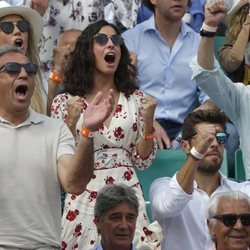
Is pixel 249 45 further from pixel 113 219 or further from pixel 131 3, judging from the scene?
pixel 113 219

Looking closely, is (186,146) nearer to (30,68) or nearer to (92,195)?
(92,195)

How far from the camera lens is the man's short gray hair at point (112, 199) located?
7.05 metres

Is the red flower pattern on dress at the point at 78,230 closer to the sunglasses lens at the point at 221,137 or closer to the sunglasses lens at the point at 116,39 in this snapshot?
the sunglasses lens at the point at 221,137

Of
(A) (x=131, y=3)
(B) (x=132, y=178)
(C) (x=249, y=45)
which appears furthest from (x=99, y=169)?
(A) (x=131, y=3)

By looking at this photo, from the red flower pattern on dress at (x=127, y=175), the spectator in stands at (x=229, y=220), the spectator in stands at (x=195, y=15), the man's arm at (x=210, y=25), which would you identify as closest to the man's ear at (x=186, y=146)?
the red flower pattern on dress at (x=127, y=175)

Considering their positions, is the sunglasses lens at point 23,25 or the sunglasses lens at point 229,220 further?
the sunglasses lens at point 23,25

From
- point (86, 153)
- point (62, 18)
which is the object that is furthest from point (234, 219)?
point (62, 18)

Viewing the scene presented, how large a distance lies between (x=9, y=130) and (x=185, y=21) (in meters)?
4.40

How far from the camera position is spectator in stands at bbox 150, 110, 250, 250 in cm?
744

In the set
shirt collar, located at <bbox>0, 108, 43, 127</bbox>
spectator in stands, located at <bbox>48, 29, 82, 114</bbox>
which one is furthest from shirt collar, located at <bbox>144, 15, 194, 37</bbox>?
shirt collar, located at <bbox>0, 108, 43, 127</bbox>

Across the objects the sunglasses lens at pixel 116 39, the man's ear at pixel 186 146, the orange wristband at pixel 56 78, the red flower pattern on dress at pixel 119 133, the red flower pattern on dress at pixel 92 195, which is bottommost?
the red flower pattern on dress at pixel 92 195

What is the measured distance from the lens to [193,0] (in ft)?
34.2

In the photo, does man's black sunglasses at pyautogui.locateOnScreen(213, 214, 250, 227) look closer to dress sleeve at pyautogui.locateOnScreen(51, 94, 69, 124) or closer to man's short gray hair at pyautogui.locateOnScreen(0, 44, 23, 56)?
dress sleeve at pyautogui.locateOnScreen(51, 94, 69, 124)

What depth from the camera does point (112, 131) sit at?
7.56 m
